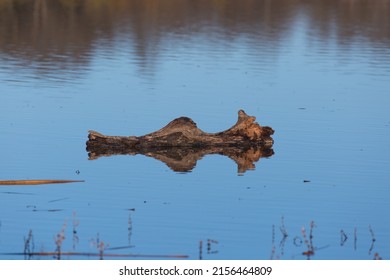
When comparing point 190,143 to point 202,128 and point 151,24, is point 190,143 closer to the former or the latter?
point 202,128

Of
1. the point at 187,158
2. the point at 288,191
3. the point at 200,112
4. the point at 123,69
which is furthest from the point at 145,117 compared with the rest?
the point at 123,69

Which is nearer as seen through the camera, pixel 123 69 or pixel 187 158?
pixel 187 158

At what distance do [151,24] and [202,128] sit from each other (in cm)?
3015

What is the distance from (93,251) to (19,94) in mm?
15235

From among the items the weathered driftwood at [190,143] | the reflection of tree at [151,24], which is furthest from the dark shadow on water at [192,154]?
the reflection of tree at [151,24]

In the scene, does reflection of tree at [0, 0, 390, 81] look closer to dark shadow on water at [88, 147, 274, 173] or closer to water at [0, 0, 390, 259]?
water at [0, 0, 390, 259]

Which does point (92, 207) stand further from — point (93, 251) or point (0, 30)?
point (0, 30)

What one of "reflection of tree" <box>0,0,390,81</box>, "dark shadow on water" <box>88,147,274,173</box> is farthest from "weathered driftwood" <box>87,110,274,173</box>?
"reflection of tree" <box>0,0,390,81</box>

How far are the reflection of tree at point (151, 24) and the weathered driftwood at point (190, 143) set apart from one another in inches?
503

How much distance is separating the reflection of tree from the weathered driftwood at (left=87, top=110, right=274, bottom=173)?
12.8 meters

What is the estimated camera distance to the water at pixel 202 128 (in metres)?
16.6

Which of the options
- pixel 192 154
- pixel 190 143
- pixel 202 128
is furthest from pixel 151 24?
pixel 192 154

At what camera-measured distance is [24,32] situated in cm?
4931
